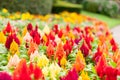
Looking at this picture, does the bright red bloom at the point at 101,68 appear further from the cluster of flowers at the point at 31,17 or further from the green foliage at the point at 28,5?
the green foliage at the point at 28,5

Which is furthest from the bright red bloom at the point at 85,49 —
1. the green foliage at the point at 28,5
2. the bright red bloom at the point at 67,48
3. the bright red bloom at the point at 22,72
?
the green foliage at the point at 28,5

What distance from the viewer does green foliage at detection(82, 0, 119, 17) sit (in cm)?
2417

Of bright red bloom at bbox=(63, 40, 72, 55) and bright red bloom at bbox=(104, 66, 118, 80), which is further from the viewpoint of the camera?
bright red bloom at bbox=(63, 40, 72, 55)

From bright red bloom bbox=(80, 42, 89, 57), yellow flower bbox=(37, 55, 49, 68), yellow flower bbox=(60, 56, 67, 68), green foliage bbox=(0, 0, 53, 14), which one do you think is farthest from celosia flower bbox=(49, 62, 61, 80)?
green foliage bbox=(0, 0, 53, 14)

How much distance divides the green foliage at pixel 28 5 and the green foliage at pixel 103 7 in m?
10.2

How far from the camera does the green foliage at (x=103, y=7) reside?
79.3ft

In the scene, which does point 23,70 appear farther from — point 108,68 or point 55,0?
point 55,0

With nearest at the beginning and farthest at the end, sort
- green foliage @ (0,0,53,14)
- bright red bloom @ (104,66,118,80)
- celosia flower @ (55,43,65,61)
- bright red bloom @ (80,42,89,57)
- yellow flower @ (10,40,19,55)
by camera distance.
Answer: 1. bright red bloom @ (104,66,118,80)
2. celosia flower @ (55,43,65,61)
3. yellow flower @ (10,40,19,55)
4. bright red bloom @ (80,42,89,57)
5. green foliage @ (0,0,53,14)

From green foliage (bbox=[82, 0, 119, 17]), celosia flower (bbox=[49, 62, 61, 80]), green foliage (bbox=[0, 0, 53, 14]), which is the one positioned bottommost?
green foliage (bbox=[82, 0, 119, 17])

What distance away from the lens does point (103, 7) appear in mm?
24672

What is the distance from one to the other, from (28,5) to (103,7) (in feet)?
39.1

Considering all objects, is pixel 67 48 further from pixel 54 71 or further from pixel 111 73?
pixel 111 73

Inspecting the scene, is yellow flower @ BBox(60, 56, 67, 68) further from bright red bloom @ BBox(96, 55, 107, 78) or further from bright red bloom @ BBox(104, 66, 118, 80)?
bright red bloom @ BBox(104, 66, 118, 80)

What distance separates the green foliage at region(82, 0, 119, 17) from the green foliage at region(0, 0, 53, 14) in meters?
10.2
